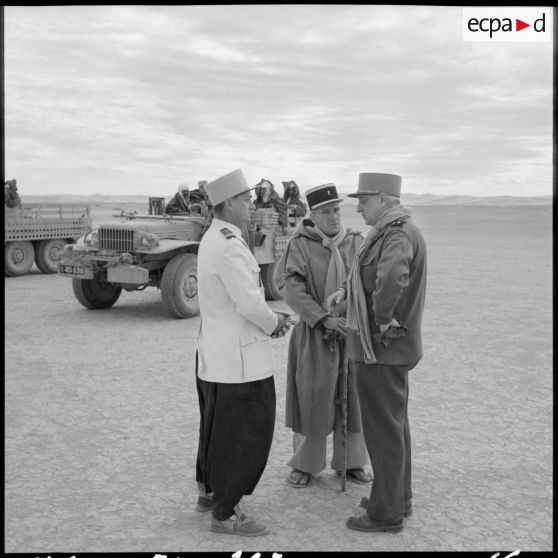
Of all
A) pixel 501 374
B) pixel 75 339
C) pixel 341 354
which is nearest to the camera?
pixel 341 354

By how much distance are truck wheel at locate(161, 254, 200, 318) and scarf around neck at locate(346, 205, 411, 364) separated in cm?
581

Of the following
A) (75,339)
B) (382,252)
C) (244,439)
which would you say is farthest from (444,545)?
(75,339)

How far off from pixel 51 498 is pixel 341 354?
1820 mm

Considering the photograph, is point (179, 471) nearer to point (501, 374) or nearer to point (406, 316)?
point (406, 316)

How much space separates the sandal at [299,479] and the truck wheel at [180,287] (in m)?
5.36

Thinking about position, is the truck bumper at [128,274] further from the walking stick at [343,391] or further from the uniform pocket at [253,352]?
the uniform pocket at [253,352]

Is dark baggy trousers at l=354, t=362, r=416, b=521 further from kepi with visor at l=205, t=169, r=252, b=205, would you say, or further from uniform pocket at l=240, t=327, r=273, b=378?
kepi with visor at l=205, t=169, r=252, b=205

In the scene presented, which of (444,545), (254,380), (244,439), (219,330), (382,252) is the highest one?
(382,252)

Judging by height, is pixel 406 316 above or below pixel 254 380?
above

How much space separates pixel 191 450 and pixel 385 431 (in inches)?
63.9

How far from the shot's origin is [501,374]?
6.72m

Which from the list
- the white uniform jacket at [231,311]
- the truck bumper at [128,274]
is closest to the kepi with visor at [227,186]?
the white uniform jacket at [231,311]

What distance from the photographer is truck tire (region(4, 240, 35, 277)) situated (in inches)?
572

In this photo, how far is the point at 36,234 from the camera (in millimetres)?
14820
